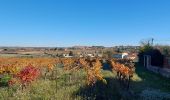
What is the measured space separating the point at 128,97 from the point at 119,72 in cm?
653

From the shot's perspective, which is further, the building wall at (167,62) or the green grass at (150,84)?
the building wall at (167,62)

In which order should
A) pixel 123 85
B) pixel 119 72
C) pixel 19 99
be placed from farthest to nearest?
1. pixel 119 72
2. pixel 123 85
3. pixel 19 99

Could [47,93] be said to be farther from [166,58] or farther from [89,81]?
[166,58]

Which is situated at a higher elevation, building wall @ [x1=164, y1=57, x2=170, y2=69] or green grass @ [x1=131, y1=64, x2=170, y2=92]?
building wall @ [x1=164, y1=57, x2=170, y2=69]

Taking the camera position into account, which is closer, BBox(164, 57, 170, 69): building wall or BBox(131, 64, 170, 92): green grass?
BBox(131, 64, 170, 92): green grass

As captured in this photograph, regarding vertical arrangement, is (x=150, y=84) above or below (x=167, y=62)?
below

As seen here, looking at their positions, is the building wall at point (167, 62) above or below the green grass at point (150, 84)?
above

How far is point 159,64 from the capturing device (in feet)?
126

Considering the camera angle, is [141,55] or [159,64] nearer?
[159,64]

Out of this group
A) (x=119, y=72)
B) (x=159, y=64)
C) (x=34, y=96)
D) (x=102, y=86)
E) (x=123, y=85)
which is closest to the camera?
(x=34, y=96)

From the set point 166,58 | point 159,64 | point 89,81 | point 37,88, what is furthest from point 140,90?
point 159,64

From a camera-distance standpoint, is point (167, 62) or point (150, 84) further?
point (167, 62)

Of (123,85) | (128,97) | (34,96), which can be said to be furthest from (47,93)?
(123,85)

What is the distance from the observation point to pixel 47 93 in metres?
15.2
